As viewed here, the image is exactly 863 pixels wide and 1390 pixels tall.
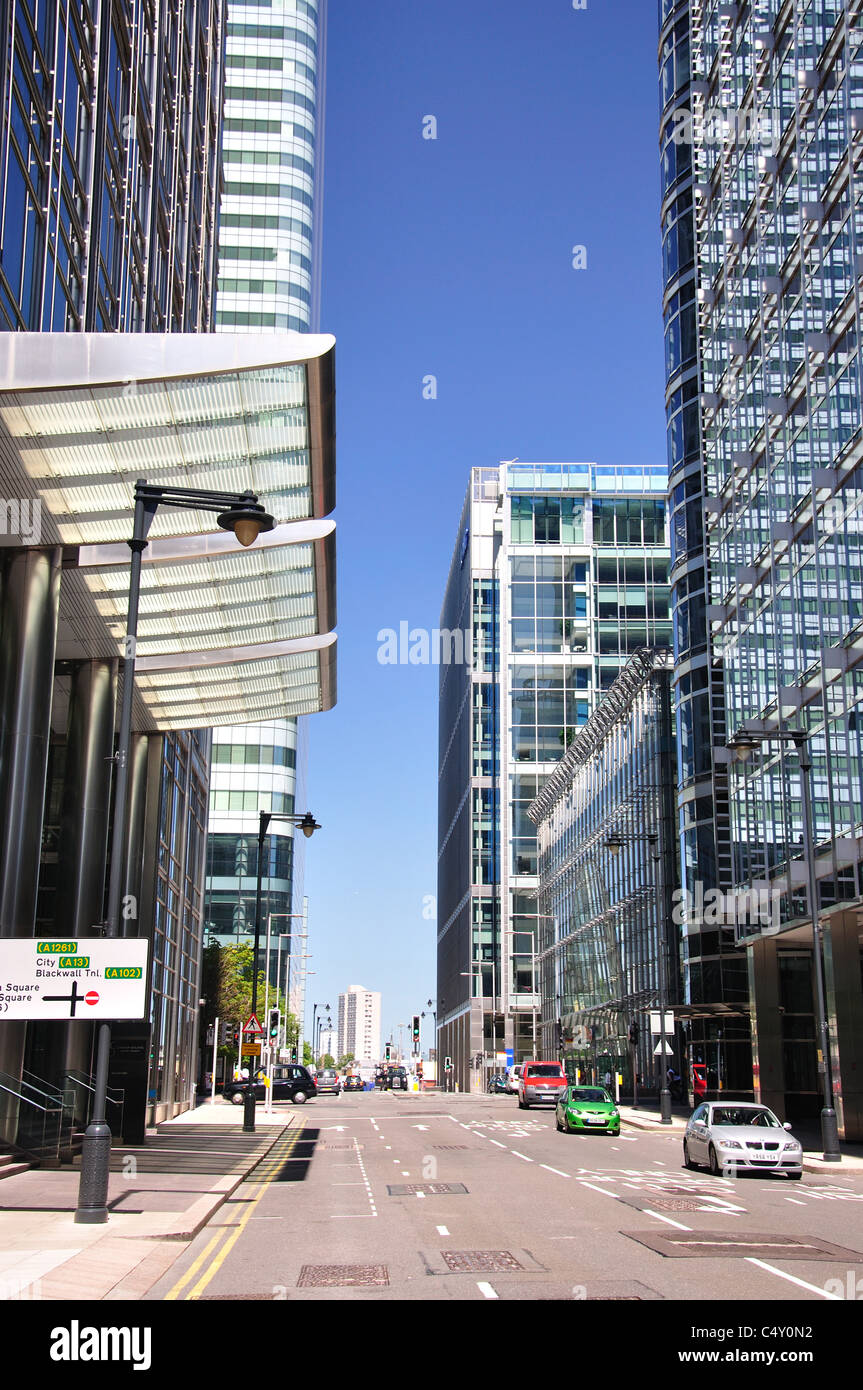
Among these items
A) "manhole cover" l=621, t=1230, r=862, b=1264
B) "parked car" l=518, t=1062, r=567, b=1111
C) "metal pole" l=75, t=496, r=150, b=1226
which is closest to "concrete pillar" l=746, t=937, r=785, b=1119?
"parked car" l=518, t=1062, r=567, b=1111

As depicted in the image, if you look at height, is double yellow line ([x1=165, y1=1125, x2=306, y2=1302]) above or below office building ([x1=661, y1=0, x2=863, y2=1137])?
below

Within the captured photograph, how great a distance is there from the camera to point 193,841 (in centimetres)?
5038

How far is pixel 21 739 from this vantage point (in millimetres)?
22031

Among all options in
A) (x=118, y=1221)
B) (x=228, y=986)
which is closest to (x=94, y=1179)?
(x=118, y=1221)

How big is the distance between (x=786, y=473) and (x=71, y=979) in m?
31.0

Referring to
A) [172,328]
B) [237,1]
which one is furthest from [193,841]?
[237,1]

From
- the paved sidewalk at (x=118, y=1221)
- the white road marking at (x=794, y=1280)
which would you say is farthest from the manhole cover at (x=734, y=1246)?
the paved sidewalk at (x=118, y=1221)

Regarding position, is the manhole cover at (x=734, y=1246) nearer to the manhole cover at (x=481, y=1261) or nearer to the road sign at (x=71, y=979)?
the manhole cover at (x=481, y=1261)

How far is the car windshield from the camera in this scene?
24797 millimetres

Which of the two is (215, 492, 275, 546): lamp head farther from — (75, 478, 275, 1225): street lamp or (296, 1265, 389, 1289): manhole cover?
(296, 1265, 389, 1289): manhole cover

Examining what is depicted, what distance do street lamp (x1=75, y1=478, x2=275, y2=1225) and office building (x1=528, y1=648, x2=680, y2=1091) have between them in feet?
106

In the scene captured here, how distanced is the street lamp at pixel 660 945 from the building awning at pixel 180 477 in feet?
63.0

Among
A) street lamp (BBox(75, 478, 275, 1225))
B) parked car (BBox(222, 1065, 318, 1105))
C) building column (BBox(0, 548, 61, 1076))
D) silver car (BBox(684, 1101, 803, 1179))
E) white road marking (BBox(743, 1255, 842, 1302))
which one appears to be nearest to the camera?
white road marking (BBox(743, 1255, 842, 1302))

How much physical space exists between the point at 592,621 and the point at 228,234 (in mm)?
42396
